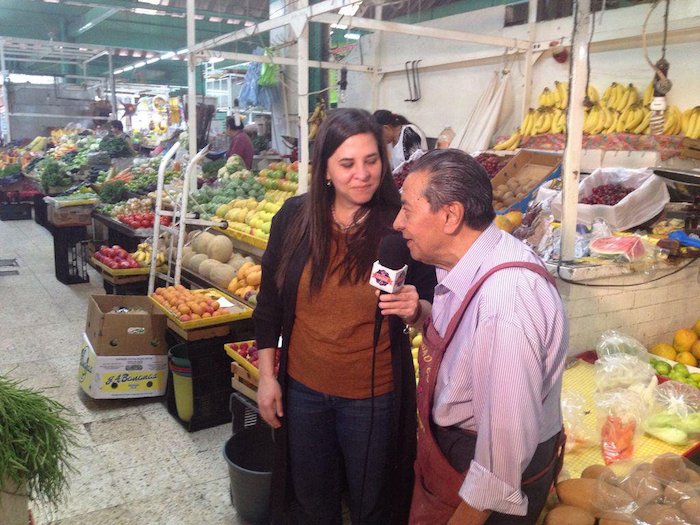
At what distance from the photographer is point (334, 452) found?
6.50ft

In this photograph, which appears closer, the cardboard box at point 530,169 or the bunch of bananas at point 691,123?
the bunch of bananas at point 691,123

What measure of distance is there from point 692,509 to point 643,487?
0.15 meters

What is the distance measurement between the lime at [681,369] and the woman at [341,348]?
65.4 inches

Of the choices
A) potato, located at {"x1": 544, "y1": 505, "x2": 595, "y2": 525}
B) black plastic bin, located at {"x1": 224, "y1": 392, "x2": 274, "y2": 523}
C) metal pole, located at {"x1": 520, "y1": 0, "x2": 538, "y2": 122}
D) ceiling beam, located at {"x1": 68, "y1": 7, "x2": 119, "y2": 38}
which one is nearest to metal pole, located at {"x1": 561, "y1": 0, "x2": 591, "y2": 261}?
potato, located at {"x1": 544, "y1": 505, "x2": 595, "y2": 525}

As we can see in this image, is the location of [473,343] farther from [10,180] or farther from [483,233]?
[10,180]

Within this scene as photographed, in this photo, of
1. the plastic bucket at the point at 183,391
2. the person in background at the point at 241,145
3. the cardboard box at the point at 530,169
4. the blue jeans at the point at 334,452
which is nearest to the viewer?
the blue jeans at the point at 334,452

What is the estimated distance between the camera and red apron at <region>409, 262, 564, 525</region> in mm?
1360

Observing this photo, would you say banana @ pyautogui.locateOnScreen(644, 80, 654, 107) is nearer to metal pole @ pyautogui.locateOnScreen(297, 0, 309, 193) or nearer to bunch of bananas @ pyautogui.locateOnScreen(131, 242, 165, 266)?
metal pole @ pyautogui.locateOnScreen(297, 0, 309, 193)

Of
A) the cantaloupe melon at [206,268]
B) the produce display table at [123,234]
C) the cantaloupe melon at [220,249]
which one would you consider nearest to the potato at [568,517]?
the cantaloupe melon at [206,268]

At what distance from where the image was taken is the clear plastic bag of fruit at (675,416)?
2244 millimetres

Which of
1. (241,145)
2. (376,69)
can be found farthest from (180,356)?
(376,69)

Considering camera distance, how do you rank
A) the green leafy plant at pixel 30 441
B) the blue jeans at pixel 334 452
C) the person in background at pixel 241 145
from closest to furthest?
the green leafy plant at pixel 30 441 → the blue jeans at pixel 334 452 → the person in background at pixel 241 145

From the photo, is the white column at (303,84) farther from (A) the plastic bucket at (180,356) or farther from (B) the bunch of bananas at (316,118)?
(B) the bunch of bananas at (316,118)

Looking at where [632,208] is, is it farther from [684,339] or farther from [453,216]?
[453,216]
